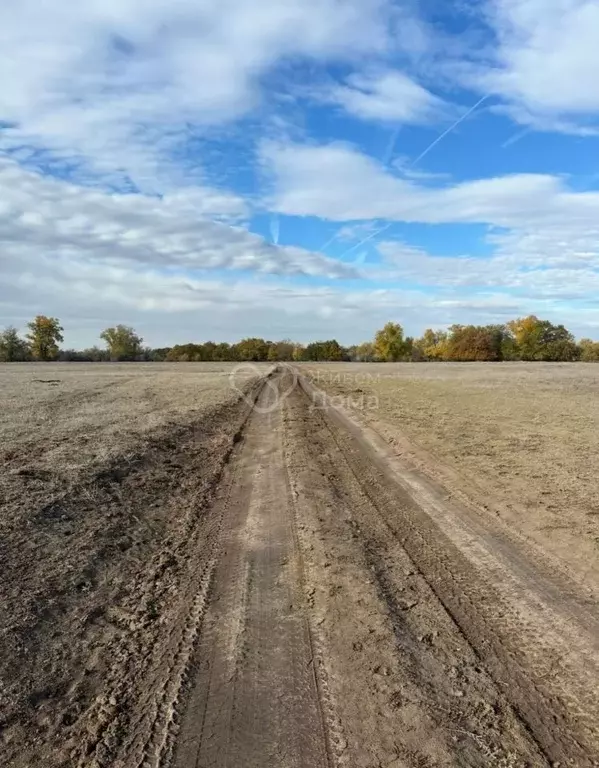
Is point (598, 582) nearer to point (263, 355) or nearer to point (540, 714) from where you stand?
point (540, 714)

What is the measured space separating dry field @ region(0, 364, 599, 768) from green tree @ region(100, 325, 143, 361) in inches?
4026

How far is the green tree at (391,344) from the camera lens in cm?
11000

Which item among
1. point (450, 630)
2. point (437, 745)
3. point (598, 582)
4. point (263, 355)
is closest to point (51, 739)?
point (437, 745)

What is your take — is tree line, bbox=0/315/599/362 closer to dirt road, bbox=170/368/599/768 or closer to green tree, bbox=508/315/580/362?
green tree, bbox=508/315/580/362

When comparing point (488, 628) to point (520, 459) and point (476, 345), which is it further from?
point (476, 345)

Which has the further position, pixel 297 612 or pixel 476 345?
pixel 476 345

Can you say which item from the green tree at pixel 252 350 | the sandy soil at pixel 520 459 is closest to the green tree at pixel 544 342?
the green tree at pixel 252 350

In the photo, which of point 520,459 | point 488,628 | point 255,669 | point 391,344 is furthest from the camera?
point 391,344

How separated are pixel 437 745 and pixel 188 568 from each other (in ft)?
9.95

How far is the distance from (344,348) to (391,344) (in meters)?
12.8

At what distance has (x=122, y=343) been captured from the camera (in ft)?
359

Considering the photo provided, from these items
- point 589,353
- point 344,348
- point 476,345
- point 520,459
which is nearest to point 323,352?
point 344,348

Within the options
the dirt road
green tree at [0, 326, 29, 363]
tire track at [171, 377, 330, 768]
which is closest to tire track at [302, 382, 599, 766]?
the dirt road

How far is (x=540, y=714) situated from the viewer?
3117 mm
